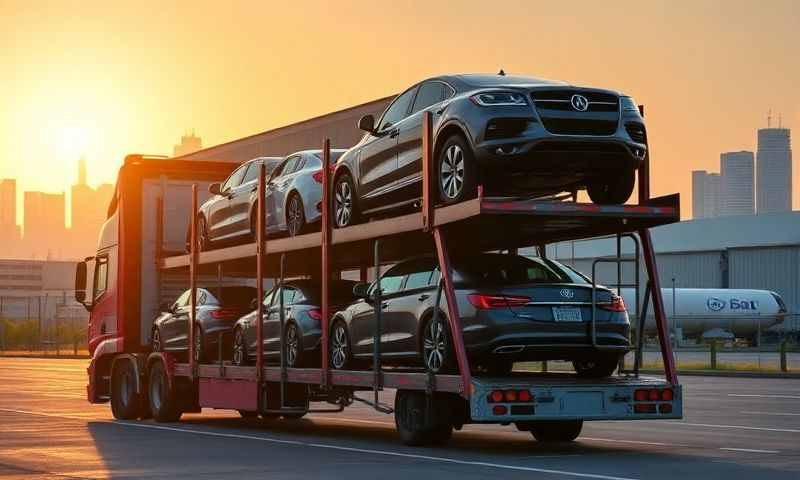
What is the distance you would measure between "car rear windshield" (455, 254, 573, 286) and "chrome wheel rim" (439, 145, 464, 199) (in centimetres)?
88

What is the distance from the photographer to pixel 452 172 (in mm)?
14664

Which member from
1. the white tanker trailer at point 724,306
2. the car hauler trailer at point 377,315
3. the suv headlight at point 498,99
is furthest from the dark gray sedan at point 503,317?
the white tanker trailer at point 724,306

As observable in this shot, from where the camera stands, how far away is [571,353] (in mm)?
15055

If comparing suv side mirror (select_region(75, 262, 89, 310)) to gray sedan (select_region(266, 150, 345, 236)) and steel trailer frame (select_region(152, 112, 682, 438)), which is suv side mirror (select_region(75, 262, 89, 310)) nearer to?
steel trailer frame (select_region(152, 112, 682, 438))

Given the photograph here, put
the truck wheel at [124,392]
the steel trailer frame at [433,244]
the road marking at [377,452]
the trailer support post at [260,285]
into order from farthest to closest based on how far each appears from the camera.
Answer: the truck wheel at [124,392]
the trailer support post at [260,285]
the steel trailer frame at [433,244]
the road marking at [377,452]

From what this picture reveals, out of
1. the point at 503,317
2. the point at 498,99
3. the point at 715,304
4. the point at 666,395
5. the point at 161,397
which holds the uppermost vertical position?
the point at 498,99

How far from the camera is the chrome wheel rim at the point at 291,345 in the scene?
18203 mm

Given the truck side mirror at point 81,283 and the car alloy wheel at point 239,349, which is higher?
the truck side mirror at point 81,283

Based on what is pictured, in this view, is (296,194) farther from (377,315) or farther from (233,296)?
(233,296)

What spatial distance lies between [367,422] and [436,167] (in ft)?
25.0

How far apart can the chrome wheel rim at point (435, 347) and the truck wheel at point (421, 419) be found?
46 centimetres

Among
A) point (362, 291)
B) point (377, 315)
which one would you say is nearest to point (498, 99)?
point (377, 315)

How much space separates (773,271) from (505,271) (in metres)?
78.9

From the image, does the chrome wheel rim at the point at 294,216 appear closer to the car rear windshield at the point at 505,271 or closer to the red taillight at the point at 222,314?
the red taillight at the point at 222,314
